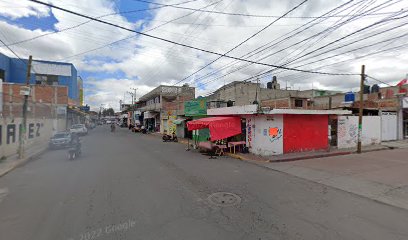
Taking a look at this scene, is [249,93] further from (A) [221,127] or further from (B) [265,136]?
(B) [265,136]

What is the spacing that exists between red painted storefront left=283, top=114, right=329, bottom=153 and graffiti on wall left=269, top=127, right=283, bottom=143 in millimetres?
317

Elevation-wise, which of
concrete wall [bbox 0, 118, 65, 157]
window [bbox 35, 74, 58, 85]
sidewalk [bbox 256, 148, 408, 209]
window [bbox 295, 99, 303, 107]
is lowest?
sidewalk [bbox 256, 148, 408, 209]

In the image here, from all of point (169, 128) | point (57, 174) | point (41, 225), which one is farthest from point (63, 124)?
point (41, 225)

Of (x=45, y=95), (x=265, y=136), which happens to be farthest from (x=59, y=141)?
(x=265, y=136)

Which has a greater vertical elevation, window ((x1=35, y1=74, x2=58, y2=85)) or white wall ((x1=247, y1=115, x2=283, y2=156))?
window ((x1=35, y1=74, x2=58, y2=85))

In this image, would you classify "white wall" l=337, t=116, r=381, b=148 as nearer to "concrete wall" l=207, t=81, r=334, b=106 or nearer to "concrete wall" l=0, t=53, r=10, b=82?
"concrete wall" l=207, t=81, r=334, b=106

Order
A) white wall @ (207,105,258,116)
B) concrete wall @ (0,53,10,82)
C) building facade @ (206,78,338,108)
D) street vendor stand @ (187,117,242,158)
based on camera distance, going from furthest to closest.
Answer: building facade @ (206,78,338,108), concrete wall @ (0,53,10,82), street vendor stand @ (187,117,242,158), white wall @ (207,105,258,116)

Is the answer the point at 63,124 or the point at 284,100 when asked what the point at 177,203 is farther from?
the point at 63,124

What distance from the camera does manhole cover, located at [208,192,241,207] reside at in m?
5.96

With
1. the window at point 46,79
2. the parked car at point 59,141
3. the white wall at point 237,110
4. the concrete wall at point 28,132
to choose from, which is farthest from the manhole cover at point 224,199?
the window at point 46,79

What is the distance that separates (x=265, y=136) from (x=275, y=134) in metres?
0.63

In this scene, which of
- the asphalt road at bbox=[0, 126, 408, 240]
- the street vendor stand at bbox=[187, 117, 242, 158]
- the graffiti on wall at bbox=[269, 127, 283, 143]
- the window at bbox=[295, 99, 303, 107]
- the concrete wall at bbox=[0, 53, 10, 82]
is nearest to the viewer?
the asphalt road at bbox=[0, 126, 408, 240]

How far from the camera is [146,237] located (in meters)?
4.14

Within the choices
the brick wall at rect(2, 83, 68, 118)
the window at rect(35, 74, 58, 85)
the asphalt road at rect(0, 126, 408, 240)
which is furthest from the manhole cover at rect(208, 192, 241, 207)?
the window at rect(35, 74, 58, 85)
